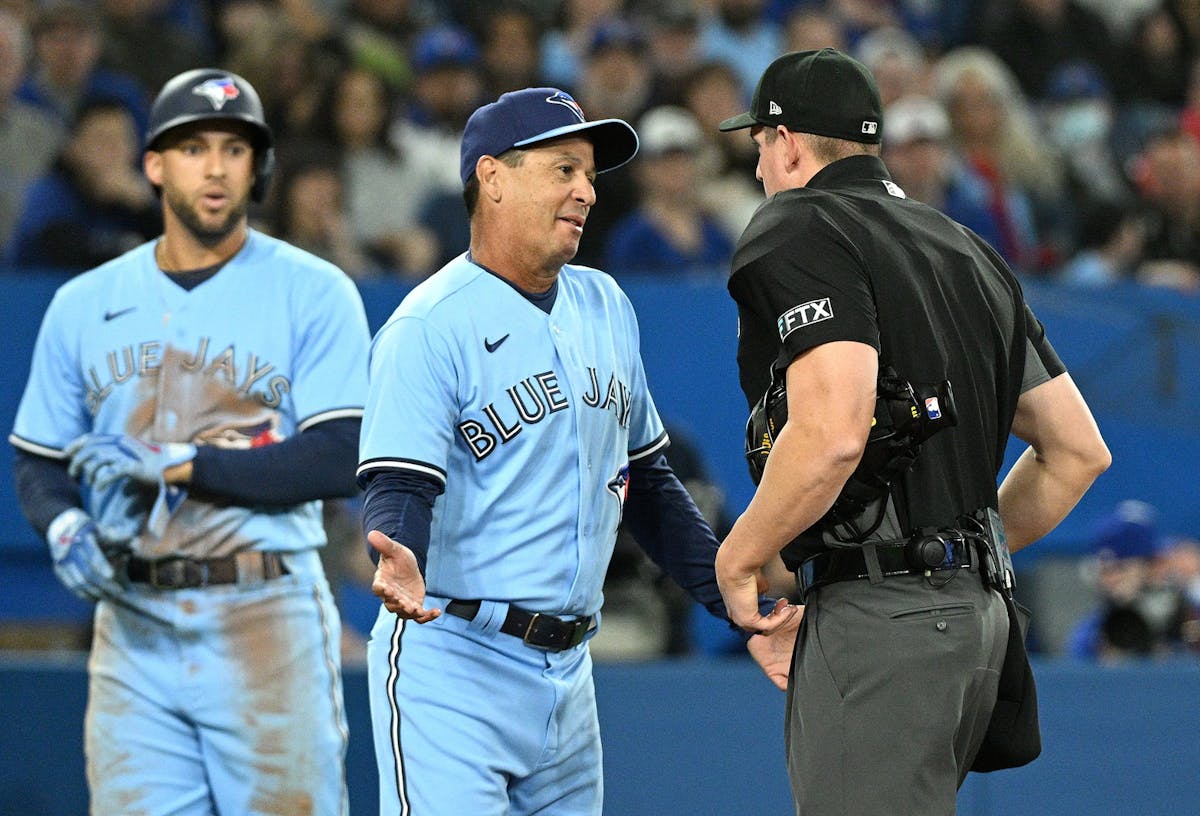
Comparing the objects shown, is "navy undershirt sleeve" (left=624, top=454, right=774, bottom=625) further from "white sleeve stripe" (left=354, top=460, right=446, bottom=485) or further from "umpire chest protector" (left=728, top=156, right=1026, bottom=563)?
"white sleeve stripe" (left=354, top=460, right=446, bottom=485)

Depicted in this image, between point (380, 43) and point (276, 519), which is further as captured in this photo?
point (380, 43)

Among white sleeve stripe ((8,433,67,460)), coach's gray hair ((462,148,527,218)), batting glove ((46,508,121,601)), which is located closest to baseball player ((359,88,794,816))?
coach's gray hair ((462,148,527,218))

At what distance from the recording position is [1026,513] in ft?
12.6

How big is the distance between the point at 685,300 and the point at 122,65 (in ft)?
10.9

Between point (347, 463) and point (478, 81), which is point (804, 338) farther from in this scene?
point (478, 81)

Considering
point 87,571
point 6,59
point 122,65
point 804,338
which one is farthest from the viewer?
point 122,65

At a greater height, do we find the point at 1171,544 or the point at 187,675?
the point at 187,675

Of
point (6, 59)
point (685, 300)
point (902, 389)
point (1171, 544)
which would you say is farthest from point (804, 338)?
point (6, 59)

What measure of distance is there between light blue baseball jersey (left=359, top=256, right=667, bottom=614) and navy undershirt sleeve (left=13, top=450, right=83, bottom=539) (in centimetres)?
133

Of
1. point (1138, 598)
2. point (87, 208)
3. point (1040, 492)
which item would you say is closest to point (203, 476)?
point (1040, 492)

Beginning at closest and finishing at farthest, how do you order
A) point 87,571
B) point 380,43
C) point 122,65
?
point 87,571
point 122,65
point 380,43

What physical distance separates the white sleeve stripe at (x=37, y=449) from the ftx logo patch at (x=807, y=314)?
7.27 ft

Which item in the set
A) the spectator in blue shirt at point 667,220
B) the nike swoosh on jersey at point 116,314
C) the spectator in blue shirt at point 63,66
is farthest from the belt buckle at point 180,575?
the spectator in blue shirt at point 63,66

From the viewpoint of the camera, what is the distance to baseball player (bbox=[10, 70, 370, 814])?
427 cm
